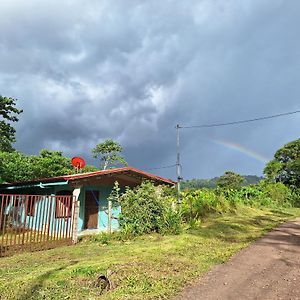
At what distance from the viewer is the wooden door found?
1677 cm

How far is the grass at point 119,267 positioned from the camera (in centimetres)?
630

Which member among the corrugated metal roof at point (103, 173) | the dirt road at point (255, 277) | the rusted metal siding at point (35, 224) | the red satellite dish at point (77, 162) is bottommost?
the dirt road at point (255, 277)

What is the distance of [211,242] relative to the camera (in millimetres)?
11297

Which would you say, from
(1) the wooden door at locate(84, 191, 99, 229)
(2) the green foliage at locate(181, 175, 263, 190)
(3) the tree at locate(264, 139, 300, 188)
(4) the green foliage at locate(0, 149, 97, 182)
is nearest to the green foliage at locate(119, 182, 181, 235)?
(1) the wooden door at locate(84, 191, 99, 229)

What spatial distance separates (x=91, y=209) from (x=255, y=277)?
11.3 metres

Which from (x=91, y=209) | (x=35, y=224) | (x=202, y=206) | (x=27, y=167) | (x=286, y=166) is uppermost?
(x=286, y=166)

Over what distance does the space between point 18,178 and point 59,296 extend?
2053 centimetres

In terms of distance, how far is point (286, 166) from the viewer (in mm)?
48000

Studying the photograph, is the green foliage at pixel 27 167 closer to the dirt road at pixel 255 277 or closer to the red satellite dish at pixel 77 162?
the red satellite dish at pixel 77 162

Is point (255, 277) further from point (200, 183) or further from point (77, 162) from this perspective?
point (200, 183)

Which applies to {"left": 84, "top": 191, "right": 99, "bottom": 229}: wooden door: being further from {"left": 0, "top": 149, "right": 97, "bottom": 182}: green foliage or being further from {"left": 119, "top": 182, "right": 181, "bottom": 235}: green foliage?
{"left": 0, "top": 149, "right": 97, "bottom": 182}: green foliage

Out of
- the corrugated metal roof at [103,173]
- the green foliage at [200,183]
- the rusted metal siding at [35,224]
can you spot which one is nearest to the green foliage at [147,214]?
the corrugated metal roof at [103,173]

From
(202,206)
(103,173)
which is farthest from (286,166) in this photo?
(103,173)

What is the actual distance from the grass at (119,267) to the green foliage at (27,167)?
13504 millimetres
